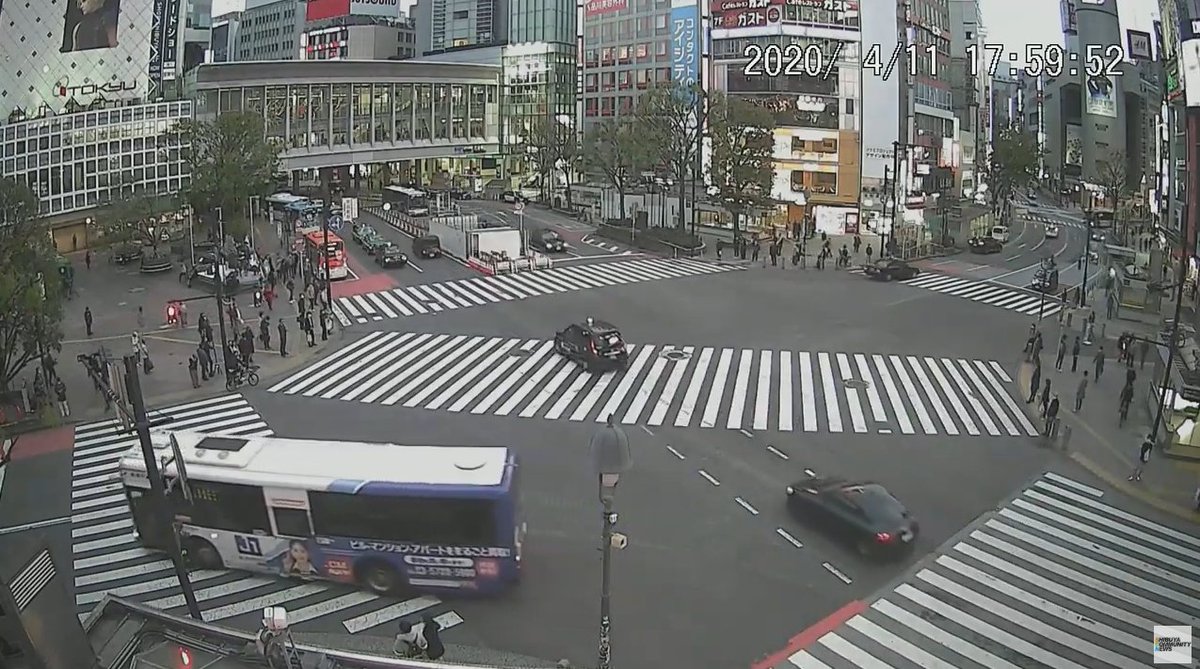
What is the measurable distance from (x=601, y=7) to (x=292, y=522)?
87.4 m

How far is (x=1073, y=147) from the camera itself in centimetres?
10112

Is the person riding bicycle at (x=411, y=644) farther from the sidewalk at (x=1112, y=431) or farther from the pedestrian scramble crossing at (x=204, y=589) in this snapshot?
the sidewalk at (x=1112, y=431)

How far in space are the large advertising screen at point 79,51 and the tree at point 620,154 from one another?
29.6 meters

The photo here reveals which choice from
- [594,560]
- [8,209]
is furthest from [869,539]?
[8,209]

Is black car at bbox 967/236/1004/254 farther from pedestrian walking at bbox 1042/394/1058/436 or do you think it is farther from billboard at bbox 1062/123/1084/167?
billboard at bbox 1062/123/1084/167

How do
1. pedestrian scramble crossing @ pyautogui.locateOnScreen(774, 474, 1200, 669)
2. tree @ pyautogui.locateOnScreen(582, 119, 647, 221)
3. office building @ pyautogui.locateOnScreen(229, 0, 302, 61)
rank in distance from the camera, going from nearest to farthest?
pedestrian scramble crossing @ pyautogui.locateOnScreen(774, 474, 1200, 669)
tree @ pyautogui.locateOnScreen(582, 119, 647, 221)
office building @ pyautogui.locateOnScreen(229, 0, 302, 61)

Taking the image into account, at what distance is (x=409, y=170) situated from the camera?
335ft

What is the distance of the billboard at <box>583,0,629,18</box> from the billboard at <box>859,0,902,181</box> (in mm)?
34170

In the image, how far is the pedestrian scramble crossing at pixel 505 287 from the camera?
38.2 metres

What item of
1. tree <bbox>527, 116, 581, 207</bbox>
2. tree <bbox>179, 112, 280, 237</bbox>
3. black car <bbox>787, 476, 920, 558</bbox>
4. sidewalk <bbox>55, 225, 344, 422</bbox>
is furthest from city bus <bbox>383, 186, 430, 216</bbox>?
black car <bbox>787, 476, 920, 558</bbox>

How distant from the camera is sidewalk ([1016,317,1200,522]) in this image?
19766 mm

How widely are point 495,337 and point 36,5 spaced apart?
40299 mm

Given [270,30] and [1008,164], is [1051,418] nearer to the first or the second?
[1008,164]

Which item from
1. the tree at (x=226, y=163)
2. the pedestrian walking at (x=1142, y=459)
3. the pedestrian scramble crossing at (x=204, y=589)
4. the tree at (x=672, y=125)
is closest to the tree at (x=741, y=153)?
the tree at (x=672, y=125)
